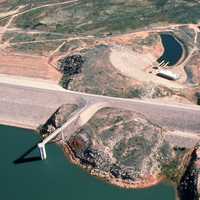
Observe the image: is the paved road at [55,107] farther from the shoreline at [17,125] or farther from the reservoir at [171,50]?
the reservoir at [171,50]

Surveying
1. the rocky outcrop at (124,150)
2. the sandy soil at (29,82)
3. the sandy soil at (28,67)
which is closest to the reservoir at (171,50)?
the sandy soil at (28,67)

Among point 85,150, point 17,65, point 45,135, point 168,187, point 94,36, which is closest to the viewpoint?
point 168,187

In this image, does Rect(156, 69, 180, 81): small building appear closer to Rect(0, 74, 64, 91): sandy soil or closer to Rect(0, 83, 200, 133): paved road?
Rect(0, 83, 200, 133): paved road

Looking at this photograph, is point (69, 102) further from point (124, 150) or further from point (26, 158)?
point (124, 150)

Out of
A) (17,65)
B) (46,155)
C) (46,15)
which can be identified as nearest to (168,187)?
(46,155)

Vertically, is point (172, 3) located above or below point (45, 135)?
above

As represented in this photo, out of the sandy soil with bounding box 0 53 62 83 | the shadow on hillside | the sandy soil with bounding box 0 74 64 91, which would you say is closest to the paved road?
the sandy soil with bounding box 0 74 64 91

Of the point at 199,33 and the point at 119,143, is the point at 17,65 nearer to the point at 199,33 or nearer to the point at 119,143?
the point at 119,143
